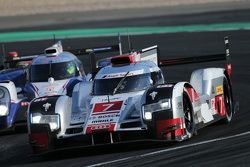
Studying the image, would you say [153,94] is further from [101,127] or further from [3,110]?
[3,110]

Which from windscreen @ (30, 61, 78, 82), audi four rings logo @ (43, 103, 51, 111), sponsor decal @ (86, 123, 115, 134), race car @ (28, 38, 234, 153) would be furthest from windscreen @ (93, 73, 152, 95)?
windscreen @ (30, 61, 78, 82)

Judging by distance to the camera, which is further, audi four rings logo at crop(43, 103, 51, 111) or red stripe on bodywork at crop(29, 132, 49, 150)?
audi four rings logo at crop(43, 103, 51, 111)

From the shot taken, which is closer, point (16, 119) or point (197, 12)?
point (16, 119)

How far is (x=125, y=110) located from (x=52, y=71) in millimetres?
5911

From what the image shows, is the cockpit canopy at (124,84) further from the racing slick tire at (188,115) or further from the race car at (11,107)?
the race car at (11,107)

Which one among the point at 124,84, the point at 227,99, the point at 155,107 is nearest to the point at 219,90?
the point at 227,99

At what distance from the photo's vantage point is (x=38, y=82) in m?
19.2

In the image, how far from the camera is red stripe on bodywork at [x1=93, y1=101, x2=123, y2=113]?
46.1ft

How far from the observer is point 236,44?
31750mm

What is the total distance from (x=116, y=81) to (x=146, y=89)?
75cm

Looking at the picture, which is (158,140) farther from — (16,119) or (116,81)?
(16,119)

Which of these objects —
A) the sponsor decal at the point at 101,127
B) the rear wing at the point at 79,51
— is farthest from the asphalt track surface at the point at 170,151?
the rear wing at the point at 79,51

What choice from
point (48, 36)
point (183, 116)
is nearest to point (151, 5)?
point (48, 36)

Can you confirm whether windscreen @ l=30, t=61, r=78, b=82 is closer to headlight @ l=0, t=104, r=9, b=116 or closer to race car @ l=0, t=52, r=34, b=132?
race car @ l=0, t=52, r=34, b=132
